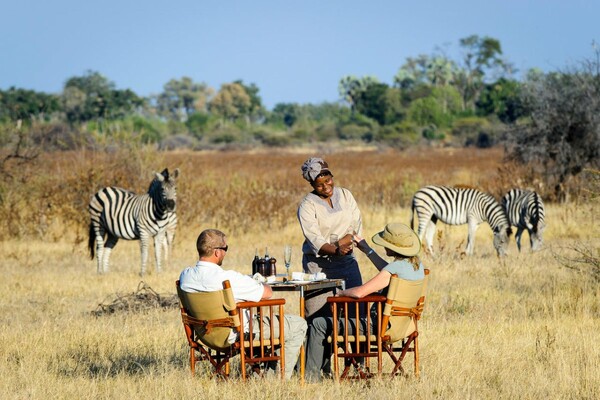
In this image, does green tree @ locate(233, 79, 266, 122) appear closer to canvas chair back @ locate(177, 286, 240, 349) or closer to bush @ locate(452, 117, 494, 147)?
bush @ locate(452, 117, 494, 147)

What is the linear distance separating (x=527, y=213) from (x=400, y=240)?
12751 millimetres

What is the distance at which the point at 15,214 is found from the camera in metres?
22.5

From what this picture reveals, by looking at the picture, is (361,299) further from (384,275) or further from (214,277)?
(214,277)

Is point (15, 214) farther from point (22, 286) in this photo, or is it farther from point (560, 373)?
point (560, 373)

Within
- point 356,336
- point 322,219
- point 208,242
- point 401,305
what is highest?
point 322,219

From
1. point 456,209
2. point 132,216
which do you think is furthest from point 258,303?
point 456,209

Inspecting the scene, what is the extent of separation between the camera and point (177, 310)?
13195mm

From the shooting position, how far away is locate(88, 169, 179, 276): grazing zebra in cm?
1802

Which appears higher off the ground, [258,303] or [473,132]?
[473,132]

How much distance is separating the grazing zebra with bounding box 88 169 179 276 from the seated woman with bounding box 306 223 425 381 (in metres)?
9.41

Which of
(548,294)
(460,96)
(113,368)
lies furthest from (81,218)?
(460,96)

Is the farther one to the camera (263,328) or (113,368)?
(113,368)

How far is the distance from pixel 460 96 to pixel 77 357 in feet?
355

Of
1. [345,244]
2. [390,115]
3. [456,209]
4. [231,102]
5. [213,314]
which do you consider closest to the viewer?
[213,314]
